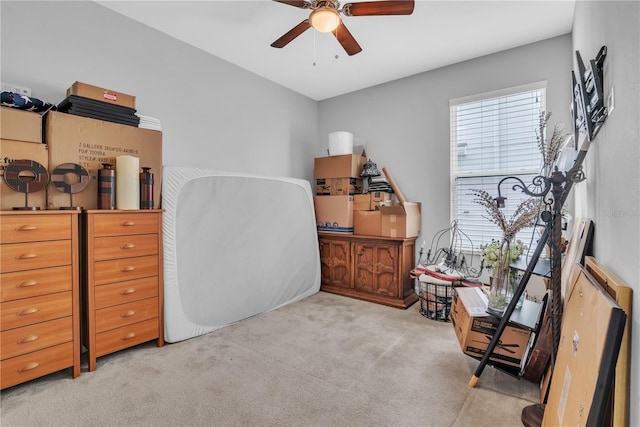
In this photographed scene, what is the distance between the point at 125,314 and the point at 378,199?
2777 mm

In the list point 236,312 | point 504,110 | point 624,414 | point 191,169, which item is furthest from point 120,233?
point 504,110

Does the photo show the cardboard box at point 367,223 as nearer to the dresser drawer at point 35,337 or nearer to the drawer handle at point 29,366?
the dresser drawer at point 35,337

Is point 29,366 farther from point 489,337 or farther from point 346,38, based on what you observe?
point 346,38

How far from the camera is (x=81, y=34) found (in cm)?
238

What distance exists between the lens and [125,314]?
2203 millimetres

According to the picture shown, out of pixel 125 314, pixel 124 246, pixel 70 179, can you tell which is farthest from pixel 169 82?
pixel 125 314

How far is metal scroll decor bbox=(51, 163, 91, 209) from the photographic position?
1.97m

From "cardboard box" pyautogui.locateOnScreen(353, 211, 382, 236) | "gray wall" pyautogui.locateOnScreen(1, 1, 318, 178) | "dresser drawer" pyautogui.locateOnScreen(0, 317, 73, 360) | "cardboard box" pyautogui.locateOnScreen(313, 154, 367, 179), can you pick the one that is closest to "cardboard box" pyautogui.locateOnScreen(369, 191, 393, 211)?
"cardboard box" pyautogui.locateOnScreen(353, 211, 382, 236)

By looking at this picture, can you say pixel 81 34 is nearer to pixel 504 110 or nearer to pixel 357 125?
pixel 357 125

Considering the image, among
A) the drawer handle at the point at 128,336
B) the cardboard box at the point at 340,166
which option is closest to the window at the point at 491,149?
the cardboard box at the point at 340,166

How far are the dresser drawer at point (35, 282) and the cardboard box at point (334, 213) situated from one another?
268 cm

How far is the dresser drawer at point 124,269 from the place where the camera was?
6.83 ft

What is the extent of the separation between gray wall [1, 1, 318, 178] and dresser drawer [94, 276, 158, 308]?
48.0 inches

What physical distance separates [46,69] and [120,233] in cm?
135
